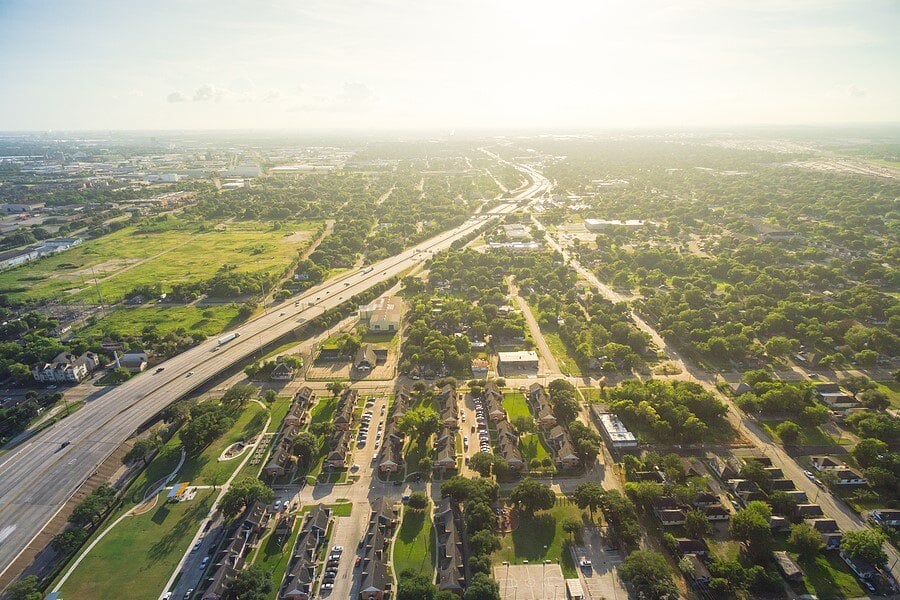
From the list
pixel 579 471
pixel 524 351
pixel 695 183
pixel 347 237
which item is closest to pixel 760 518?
pixel 579 471

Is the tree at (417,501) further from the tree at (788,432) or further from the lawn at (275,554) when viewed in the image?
the tree at (788,432)

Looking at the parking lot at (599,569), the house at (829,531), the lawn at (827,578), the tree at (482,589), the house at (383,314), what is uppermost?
the house at (383,314)

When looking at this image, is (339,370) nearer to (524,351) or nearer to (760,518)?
(524,351)

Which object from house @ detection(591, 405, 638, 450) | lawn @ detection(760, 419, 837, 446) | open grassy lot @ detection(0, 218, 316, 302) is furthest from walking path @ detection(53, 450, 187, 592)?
lawn @ detection(760, 419, 837, 446)

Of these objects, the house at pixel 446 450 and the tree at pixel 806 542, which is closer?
the tree at pixel 806 542

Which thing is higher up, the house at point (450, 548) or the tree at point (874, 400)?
the tree at point (874, 400)

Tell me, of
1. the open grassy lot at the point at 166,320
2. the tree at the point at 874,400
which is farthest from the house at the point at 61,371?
the tree at the point at 874,400
